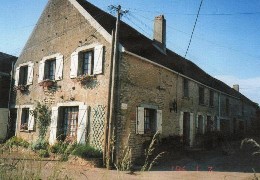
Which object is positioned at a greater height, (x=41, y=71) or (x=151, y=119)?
(x=41, y=71)

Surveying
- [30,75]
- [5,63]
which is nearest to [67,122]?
[30,75]

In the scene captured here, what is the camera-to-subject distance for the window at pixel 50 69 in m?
15.8

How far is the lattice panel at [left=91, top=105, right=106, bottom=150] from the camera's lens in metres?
11.9

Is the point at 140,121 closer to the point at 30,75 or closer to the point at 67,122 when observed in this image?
the point at 67,122

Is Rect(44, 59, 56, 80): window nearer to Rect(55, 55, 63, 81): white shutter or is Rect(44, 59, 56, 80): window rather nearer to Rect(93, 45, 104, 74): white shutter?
Rect(55, 55, 63, 81): white shutter

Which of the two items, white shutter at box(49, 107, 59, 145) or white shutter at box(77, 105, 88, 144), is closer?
white shutter at box(77, 105, 88, 144)

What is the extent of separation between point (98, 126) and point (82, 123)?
99 centimetres

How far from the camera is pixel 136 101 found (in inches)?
500

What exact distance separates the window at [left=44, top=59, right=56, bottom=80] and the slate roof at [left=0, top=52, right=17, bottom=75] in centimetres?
460

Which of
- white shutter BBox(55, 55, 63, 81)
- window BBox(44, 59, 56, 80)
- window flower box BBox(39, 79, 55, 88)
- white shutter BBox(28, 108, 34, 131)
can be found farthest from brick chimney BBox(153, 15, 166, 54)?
white shutter BBox(28, 108, 34, 131)

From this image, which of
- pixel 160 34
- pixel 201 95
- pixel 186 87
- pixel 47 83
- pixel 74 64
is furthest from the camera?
pixel 201 95

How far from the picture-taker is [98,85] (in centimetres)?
1254

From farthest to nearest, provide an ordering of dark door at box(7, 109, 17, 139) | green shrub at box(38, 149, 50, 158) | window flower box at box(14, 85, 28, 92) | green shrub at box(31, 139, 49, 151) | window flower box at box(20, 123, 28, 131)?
dark door at box(7, 109, 17, 139) → window flower box at box(14, 85, 28, 92) → window flower box at box(20, 123, 28, 131) → green shrub at box(31, 139, 49, 151) → green shrub at box(38, 149, 50, 158)

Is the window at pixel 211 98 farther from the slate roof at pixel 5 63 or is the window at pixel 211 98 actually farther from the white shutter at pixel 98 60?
the slate roof at pixel 5 63
